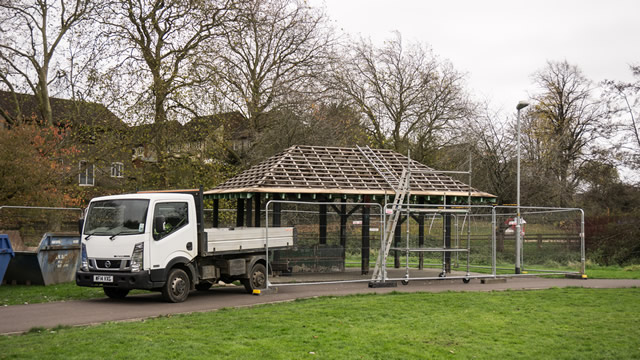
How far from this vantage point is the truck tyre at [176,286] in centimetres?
1387

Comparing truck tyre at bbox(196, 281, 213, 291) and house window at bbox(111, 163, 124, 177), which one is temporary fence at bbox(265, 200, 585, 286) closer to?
truck tyre at bbox(196, 281, 213, 291)

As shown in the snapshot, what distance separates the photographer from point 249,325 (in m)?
10.3

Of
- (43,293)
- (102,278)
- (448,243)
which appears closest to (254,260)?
(102,278)

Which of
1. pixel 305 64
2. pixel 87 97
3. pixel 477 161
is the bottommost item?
pixel 477 161

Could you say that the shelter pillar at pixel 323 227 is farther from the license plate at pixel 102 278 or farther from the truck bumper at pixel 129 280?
the license plate at pixel 102 278

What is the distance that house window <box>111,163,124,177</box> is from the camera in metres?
29.2

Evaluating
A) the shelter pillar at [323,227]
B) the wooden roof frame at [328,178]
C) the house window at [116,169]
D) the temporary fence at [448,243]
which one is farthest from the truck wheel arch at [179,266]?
the house window at [116,169]

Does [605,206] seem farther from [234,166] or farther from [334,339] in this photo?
[334,339]

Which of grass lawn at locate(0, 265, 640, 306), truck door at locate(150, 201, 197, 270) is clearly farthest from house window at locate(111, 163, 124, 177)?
truck door at locate(150, 201, 197, 270)

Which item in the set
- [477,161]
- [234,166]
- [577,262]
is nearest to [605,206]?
[477,161]

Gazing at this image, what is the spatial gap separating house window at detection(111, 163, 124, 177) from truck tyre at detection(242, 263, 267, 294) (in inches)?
602

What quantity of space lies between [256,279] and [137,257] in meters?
3.65

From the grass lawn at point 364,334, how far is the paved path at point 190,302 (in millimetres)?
1017

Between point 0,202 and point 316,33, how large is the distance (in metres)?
18.8
